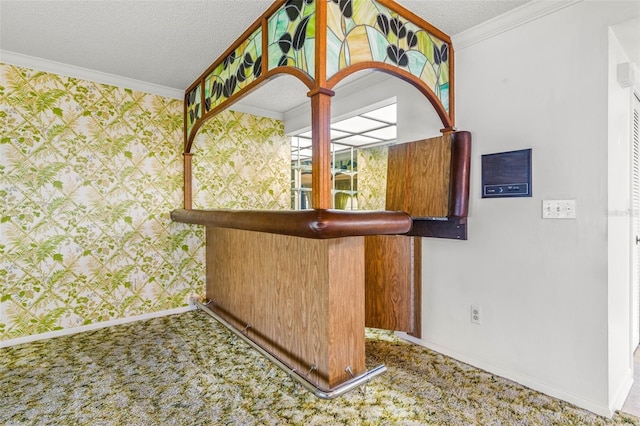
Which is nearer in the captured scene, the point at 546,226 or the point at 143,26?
the point at 546,226

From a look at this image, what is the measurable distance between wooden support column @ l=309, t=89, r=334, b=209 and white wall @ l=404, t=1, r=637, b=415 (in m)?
1.18

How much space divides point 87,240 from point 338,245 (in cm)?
255

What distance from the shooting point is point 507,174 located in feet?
6.95

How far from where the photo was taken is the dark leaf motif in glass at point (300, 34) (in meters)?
1.72

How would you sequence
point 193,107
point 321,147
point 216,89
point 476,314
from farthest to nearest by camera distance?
point 193,107, point 216,89, point 476,314, point 321,147

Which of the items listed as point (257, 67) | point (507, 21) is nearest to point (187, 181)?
point (257, 67)

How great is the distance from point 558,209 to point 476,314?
87 cm

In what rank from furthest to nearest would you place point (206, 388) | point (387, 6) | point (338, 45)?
1. point (206, 388)
2. point (387, 6)
3. point (338, 45)

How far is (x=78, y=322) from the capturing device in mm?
3037

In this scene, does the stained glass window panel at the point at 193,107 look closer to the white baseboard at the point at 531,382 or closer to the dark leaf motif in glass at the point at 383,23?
the dark leaf motif in glass at the point at 383,23

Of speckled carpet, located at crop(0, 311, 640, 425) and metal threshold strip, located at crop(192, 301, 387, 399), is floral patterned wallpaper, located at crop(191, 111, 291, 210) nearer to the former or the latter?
speckled carpet, located at crop(0, 311, 640, 425)

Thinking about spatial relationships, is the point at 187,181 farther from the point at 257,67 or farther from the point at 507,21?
the point at 507,21

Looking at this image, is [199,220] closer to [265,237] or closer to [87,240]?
[265,237]

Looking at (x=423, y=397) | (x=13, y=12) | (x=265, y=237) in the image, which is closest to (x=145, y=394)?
(x=265, y=237)
